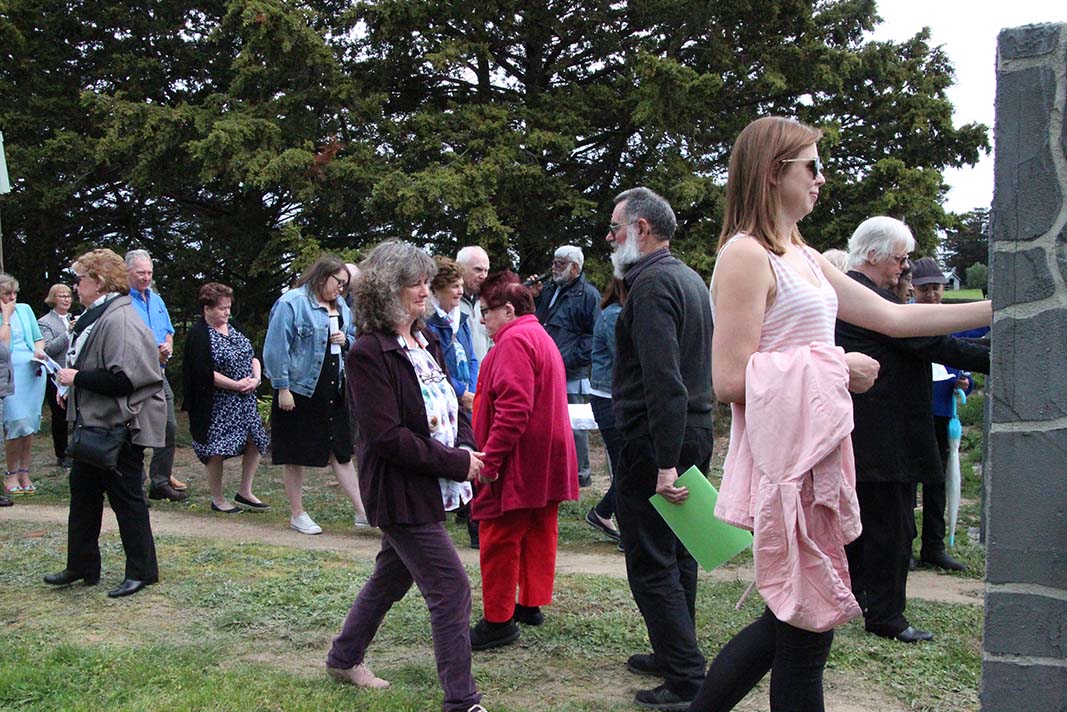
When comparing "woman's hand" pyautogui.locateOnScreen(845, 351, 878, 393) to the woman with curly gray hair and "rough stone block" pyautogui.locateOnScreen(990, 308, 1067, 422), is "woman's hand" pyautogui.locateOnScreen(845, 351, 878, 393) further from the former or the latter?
the woman with curly gray hair

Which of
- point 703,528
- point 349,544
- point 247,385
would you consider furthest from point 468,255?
point 703,528

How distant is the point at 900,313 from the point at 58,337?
8.86 m

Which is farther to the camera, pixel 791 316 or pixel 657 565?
pixel 657 565

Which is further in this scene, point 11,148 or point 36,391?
point 11,148

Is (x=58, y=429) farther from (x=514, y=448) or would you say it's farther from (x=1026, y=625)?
(x=1026, y=625)

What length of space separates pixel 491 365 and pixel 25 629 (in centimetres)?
278

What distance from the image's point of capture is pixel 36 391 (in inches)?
379

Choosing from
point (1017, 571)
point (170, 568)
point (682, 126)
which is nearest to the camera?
point (1017, 571)

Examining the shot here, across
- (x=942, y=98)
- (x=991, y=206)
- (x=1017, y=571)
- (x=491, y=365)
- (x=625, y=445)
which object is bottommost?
(x=1017, y=571)

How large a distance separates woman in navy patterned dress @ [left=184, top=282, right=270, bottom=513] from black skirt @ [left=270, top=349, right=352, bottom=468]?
82cm

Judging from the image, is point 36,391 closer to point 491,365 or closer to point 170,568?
point 170,568

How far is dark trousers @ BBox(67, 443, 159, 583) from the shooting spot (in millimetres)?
5738

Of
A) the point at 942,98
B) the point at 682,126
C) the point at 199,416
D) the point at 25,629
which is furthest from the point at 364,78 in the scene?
the point at 25,629

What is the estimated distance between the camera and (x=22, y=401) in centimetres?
945
